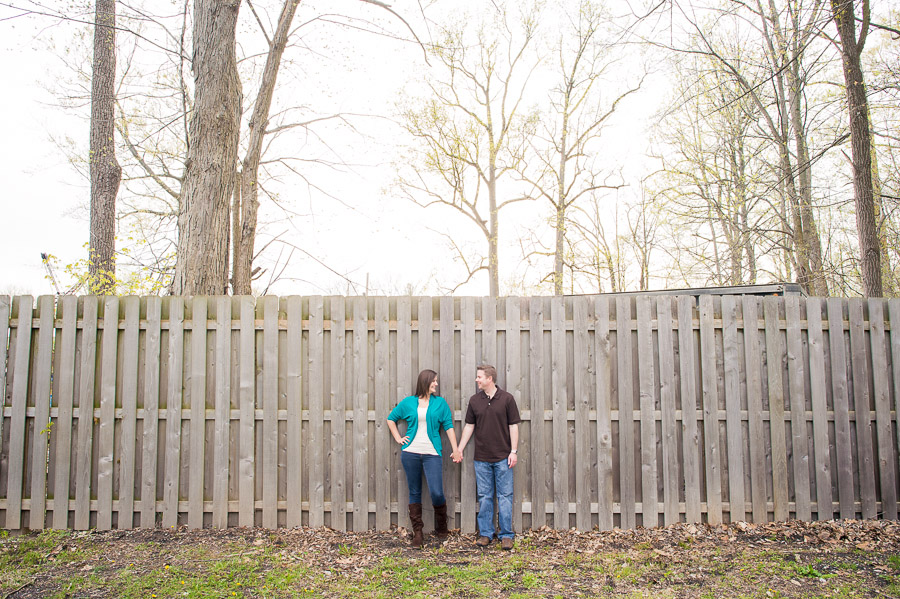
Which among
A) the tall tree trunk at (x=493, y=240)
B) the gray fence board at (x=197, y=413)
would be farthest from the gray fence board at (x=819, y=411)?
the tall tree trunk at (x=493, y=240)

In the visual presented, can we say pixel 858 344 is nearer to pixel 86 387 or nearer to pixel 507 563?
pixel 507 563

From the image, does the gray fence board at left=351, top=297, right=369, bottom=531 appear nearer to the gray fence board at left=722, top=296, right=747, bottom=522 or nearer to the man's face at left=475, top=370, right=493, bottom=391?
the man's face at left=475, top=370, right=493, bottom=391

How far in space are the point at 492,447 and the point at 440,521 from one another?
916 millimetres

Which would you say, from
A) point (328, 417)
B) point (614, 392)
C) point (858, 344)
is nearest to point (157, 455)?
point (328, 417)

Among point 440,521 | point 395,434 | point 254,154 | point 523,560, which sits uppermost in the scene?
point 254,154

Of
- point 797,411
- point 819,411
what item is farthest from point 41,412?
point 819,411

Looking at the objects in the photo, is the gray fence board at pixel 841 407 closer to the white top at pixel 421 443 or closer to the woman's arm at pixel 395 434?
the white top at pixel 421 443

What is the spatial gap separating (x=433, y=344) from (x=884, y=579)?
4.17 metres

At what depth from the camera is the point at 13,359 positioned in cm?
549

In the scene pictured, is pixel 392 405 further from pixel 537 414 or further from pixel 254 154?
pixel 254 154

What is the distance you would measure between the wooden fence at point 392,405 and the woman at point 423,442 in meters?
0.25

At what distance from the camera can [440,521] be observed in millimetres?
5273

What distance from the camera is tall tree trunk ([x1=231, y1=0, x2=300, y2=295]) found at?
991cm

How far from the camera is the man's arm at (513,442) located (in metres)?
5.10
